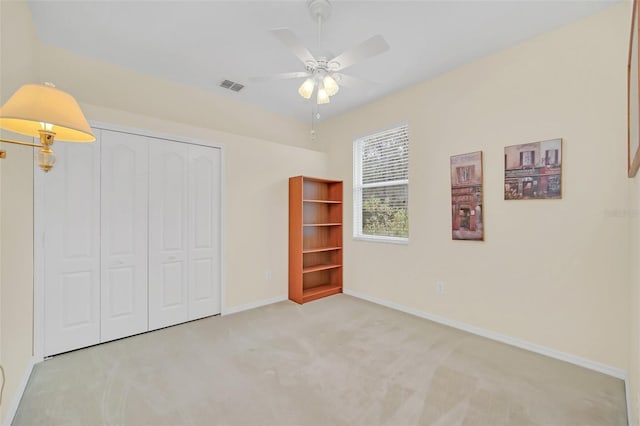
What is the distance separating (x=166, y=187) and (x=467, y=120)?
3462mm

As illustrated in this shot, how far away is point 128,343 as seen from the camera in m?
2.74

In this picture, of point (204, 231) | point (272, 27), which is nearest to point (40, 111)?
point (272, 27)

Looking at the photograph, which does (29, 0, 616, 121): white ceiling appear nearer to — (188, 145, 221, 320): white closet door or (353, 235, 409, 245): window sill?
(188, 145, 221, 320): white closet door

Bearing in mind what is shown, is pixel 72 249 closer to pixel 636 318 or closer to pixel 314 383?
pixel 314 383

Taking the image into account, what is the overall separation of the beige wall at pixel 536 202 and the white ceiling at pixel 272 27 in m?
0.27

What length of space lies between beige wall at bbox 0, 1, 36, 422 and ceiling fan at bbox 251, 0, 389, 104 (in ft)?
5.09

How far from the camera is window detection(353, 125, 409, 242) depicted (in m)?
3.78

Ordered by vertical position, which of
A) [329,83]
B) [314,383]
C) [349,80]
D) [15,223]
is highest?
[349,80]

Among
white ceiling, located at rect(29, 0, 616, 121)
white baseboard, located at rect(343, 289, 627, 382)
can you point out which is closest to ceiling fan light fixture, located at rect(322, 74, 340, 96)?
white ceiling, located at rect(29, 0, 616, 121)

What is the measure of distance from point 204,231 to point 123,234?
0.83m

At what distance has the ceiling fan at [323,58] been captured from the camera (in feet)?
6.12

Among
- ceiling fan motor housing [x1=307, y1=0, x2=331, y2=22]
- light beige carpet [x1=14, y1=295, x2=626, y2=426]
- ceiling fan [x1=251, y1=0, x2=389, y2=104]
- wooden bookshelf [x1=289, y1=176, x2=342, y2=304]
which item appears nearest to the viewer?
light beige carpet [x1=14, y1=295, x2=626, y2=426]

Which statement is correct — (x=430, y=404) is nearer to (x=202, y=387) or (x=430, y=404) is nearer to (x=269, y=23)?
(x=202, y=387)

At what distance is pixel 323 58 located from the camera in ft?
7.15
